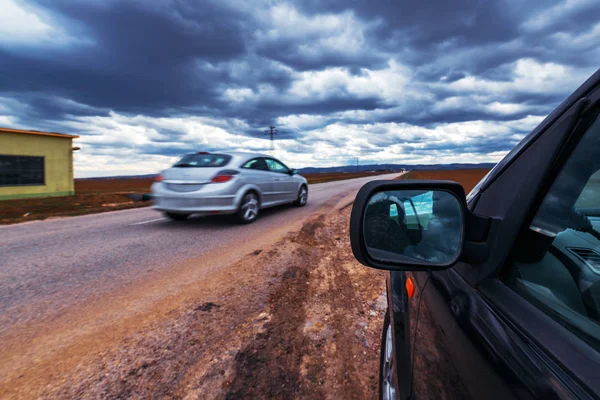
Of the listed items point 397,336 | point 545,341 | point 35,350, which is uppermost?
point 545,341

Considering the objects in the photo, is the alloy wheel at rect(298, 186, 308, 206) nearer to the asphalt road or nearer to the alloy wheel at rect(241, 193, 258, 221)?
the asphalt road

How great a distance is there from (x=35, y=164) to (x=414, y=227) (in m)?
21.8

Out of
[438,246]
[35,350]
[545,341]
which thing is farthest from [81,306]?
[545,341]

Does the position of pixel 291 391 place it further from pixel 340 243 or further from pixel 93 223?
pixel 93 223

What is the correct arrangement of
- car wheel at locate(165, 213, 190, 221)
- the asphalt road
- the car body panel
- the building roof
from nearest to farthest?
1. the asphalt road
2. the car body panel
3. car wheel at locate(165, 213, 190, 221)
4. the building roof

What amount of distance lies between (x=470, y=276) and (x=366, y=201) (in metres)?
0.44

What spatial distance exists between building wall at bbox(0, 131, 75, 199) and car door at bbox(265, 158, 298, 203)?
15.7 m

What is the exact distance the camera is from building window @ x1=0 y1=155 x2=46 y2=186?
1596 centimetres

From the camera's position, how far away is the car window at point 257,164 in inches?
289

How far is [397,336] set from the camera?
1.52 metres

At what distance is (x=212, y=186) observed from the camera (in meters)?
6.59

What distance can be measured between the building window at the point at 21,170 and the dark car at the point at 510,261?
21193mm

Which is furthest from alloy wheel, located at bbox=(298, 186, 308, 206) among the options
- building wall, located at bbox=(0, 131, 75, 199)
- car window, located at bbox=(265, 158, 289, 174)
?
building wall, located at bbox=(0, 131, 75, 199)

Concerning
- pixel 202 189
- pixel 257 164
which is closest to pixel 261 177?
pixel 257 164
